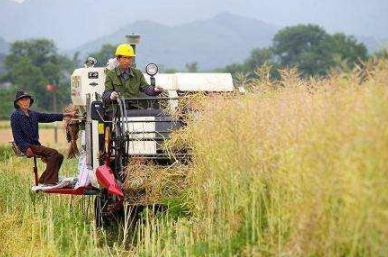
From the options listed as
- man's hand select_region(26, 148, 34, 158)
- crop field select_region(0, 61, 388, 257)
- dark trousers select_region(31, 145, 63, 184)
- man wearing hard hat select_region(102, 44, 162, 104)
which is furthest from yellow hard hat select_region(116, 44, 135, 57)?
crop field select_region(0, 61, 388, 257)

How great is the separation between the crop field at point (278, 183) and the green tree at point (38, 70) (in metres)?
76.0

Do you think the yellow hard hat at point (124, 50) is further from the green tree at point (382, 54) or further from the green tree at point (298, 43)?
the green tree at point (298, 43)

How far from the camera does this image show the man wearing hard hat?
39.8ft

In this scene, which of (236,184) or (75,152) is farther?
(75,152)

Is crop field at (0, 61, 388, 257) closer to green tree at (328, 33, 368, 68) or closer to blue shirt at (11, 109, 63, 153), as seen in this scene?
blue shirt at (11, 109, 63, 153)

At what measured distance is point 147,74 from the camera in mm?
13625

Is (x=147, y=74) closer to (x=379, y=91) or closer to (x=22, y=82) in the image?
(x=379, y=91)

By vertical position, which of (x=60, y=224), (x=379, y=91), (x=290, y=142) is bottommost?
(x=60, y=224)

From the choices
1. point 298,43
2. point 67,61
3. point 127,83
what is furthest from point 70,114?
point 298,43

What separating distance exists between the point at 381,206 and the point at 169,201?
15.4 feet

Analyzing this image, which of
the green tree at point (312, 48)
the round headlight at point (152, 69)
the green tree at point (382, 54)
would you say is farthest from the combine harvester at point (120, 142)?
the green tree at point (312, 48)

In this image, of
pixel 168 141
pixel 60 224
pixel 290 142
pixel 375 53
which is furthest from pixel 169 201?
pixel 375 53

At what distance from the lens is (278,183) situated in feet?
23.6

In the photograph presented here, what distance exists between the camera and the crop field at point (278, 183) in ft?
19.2
